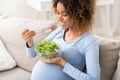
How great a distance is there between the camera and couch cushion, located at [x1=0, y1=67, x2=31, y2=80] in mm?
1807

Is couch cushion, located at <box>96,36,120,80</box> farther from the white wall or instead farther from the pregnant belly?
the white wall

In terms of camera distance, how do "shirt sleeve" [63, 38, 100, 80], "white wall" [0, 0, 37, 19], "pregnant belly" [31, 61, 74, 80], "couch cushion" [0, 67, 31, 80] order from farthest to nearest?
"white wall" [0, 0, 37, 19]
"couch cushion" [0, 67, 31, 80]
"pregnant belly" [31, 61, 74, 80]
"shirt sleeve" [63, 38, 100, 80]

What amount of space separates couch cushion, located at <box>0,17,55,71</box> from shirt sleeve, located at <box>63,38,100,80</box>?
541 millimetres

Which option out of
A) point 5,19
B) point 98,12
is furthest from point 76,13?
point 98,12

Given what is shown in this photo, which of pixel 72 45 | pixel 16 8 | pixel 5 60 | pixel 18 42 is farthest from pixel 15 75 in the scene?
pixel 16 8

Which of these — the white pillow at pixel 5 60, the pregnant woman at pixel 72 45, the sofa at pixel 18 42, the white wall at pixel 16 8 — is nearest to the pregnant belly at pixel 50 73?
the pregnant woman at pixel 72 45

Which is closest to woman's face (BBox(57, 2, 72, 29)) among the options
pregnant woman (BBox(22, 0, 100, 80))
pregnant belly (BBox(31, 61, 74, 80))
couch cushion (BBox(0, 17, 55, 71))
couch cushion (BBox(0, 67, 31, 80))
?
pregnant woman (BBox(22, 0, 100, 80))

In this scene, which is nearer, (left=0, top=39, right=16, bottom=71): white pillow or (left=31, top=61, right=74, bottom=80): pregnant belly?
(left=31, top=61, right=74, bottom=80): pregnant belly

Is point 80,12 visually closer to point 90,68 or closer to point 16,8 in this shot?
point 90,68

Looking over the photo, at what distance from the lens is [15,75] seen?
72.1 inches

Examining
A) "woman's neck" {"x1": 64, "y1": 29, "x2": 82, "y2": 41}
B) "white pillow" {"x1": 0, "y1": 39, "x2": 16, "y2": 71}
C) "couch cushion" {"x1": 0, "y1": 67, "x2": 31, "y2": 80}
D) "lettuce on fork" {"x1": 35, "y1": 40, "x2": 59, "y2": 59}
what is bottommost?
"couch cushion" {"x1": 0, "y1": 67, "x2": 31, "y2": 80}

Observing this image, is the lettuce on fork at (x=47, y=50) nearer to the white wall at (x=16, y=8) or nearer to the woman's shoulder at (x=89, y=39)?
the woman's shoulder at (x=89, y=39)

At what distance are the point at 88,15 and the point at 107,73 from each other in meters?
0.37

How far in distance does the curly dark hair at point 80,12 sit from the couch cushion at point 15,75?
0.60m
